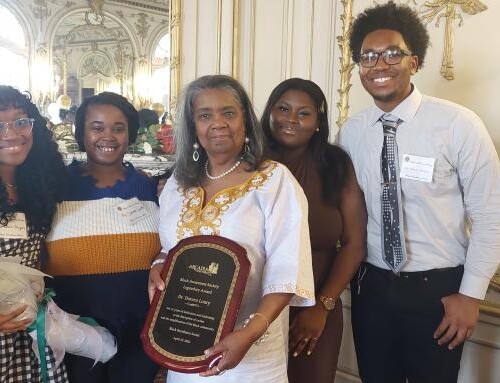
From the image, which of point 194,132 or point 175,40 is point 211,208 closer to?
point 194,132

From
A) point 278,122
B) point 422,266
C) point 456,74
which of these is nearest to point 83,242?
point 278,122

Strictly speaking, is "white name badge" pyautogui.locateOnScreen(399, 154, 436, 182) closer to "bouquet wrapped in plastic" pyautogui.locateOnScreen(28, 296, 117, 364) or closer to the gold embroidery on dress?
the gold embroidery on dress

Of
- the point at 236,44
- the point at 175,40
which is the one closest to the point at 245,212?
the point at 236,44

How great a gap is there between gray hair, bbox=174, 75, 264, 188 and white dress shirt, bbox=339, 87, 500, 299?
1.69 ft

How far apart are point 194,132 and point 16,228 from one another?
2.11 feet

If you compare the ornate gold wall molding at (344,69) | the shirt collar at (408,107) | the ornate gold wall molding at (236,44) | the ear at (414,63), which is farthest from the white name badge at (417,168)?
the ornate gold wall molding at (236,44)

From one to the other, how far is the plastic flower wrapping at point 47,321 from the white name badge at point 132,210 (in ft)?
1.17

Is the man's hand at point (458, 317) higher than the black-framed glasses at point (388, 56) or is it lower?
lower

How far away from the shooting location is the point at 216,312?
1337 millimetres

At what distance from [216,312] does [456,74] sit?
1.69 meters

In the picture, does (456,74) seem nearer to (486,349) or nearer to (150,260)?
(486,349)

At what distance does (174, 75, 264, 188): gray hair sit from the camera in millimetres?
1518

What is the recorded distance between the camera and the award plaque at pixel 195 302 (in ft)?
4.33

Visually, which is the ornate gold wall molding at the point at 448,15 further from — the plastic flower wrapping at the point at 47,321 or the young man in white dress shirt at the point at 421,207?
the plastic flower wrapping at the point at 47,321
